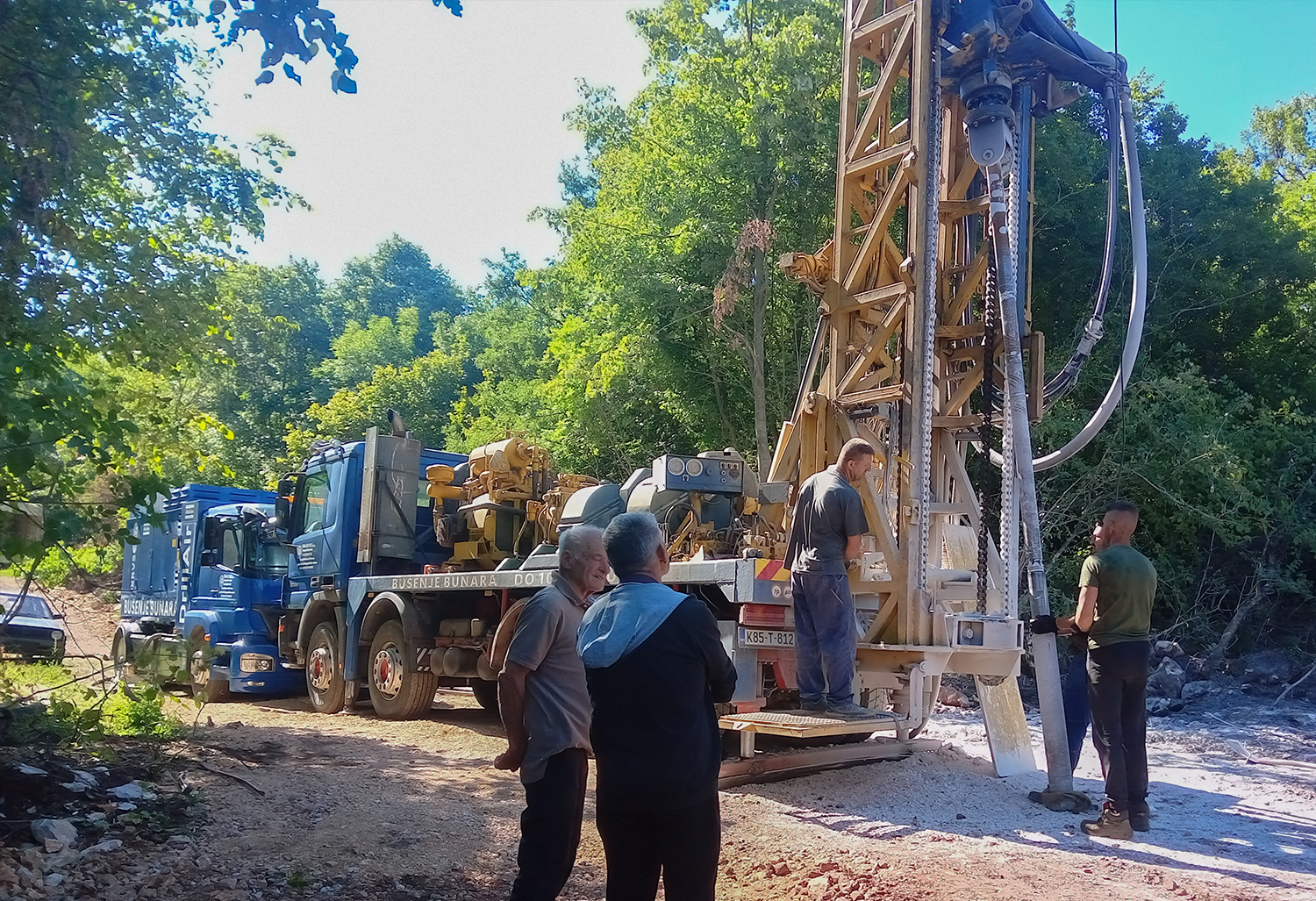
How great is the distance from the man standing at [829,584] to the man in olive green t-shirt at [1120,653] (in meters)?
1.33

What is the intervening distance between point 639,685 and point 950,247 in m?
5.86

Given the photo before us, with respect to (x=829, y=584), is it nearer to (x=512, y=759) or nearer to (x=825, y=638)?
(x=825, y=638)

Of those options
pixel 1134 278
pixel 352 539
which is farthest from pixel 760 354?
pixel 1134 278

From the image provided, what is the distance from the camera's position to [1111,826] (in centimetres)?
579

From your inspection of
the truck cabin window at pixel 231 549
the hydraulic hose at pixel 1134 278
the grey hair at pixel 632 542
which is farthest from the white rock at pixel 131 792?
the truck cabin window at pixel 231 549

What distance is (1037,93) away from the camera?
8.00m

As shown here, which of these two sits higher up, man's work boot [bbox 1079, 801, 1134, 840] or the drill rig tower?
the drill rig tower

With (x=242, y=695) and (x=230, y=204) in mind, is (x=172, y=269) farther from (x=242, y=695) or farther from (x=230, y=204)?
(x=242, y=695)

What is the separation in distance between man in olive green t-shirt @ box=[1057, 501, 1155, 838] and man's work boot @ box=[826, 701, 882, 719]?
4.12ft

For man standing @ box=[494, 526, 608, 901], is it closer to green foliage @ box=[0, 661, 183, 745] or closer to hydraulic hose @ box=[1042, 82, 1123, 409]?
green foliage @ box=[0, 661, 183, 745]

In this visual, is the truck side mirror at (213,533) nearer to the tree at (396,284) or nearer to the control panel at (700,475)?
the control panel at (700,475)

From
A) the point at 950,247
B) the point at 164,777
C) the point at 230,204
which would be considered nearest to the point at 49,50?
the point at 164,777

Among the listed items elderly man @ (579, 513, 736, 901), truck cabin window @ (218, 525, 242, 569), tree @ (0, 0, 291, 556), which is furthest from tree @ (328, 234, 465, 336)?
elderly man @ (579, 513, 736, 901)

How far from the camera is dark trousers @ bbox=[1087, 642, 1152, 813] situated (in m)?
6.03
